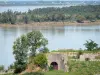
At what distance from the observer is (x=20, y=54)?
76.1ft

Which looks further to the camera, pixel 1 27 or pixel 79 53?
pixel 1 27

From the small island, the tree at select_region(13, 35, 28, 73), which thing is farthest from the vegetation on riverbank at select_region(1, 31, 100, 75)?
the small island

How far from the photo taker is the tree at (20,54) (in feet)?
71.7

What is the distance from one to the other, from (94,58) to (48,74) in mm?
4352

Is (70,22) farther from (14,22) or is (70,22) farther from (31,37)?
(31,37)

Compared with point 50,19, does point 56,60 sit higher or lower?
lower

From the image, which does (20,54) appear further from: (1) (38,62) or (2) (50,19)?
(2) (50,19)

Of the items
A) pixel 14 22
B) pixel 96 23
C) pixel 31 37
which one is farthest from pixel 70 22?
pixel 31 37

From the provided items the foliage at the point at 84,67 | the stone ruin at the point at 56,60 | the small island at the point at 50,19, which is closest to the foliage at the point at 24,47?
the stone ruin at the point at 56,60

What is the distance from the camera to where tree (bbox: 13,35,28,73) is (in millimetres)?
21853

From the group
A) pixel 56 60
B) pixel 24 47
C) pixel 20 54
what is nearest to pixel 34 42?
pixel 24 47

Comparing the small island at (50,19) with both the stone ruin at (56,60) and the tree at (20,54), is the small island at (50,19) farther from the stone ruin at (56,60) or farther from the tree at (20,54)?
the stone ruin at (56,60)

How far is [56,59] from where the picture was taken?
22.3m

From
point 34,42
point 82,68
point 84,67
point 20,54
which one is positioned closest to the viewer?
point 82,68
